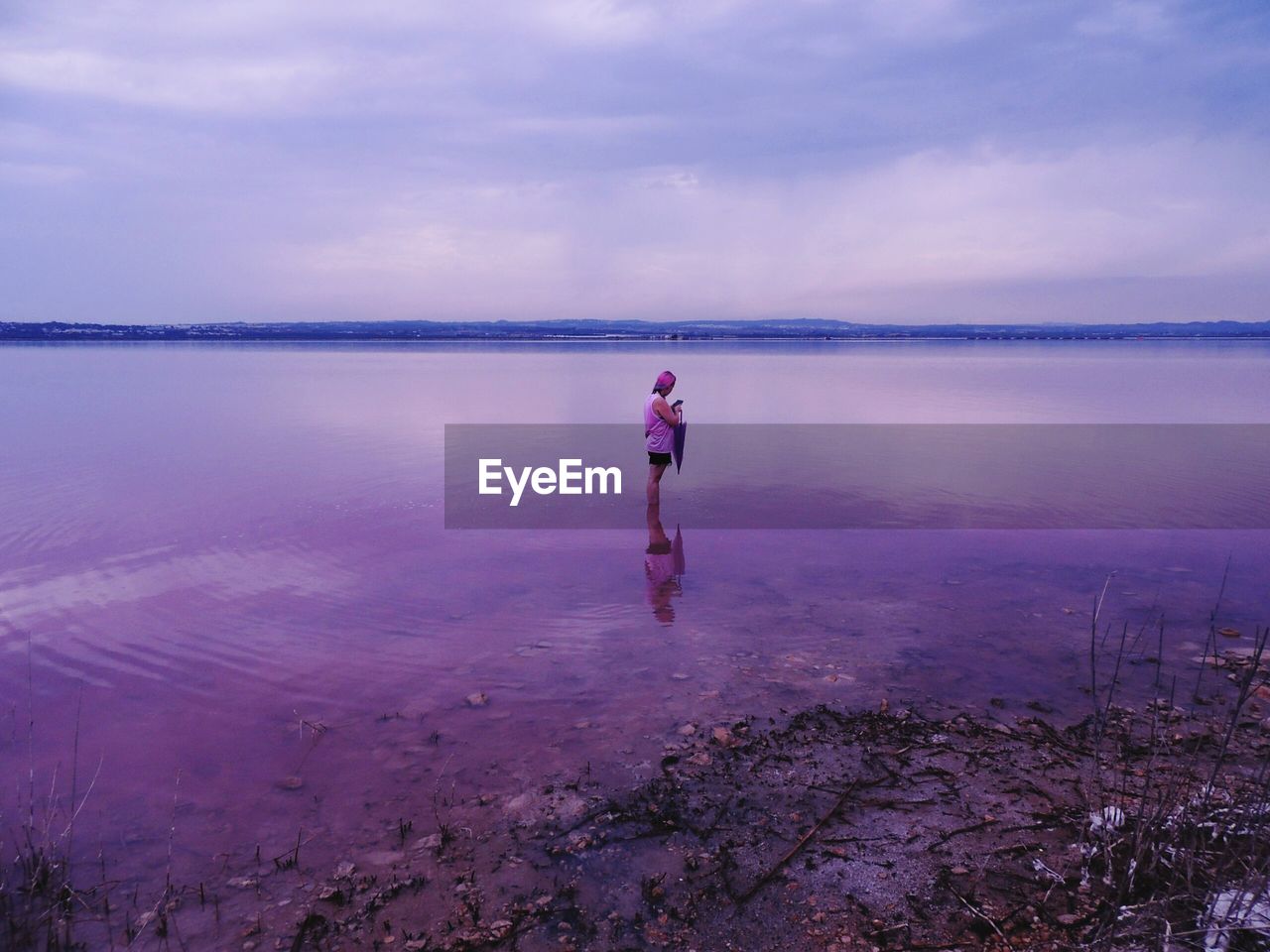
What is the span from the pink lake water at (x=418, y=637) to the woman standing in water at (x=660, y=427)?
1147mm

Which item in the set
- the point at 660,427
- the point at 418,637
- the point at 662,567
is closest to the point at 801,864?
the point at 418,637

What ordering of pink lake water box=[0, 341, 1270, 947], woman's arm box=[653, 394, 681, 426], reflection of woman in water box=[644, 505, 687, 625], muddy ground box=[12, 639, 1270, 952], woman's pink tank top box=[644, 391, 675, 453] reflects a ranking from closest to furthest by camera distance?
muddy ground box=[12, 639, 1270, 952]
pink lake water box=[0, 341, 1270, 947]
reflection of woman in water box=[644, 505, 687, 625]
woman's arm box=[653, 394, 681, 426]
woman's pink tank top box=[644, 391, 675, 453]

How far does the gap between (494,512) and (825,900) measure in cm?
929

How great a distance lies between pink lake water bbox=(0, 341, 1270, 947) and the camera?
16.5 feet

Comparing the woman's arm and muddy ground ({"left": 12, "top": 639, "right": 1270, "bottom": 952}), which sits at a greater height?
the woman's arm

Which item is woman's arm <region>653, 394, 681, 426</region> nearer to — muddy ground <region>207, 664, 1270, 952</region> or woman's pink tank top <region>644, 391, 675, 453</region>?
woman's pink tank top <region>644, 391, 675, 453</region>

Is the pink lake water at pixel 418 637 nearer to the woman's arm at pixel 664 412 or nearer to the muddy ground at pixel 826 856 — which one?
the muddy ground at pixel 826 856

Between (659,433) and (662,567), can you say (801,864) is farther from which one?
(659,433)

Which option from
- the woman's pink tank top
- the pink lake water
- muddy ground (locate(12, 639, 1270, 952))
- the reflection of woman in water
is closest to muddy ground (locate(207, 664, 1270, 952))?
muddy ground (locate(12, 639, 1270, 952))

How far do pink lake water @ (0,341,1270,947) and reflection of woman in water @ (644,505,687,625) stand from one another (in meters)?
0.08

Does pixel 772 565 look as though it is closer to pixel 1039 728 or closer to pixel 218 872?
pixel 1039 728

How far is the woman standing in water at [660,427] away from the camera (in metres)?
11.1

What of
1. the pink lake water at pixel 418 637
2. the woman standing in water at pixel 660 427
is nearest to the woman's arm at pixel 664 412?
the woman standing in water at pixel 660 427

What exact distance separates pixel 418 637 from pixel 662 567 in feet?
10.7
